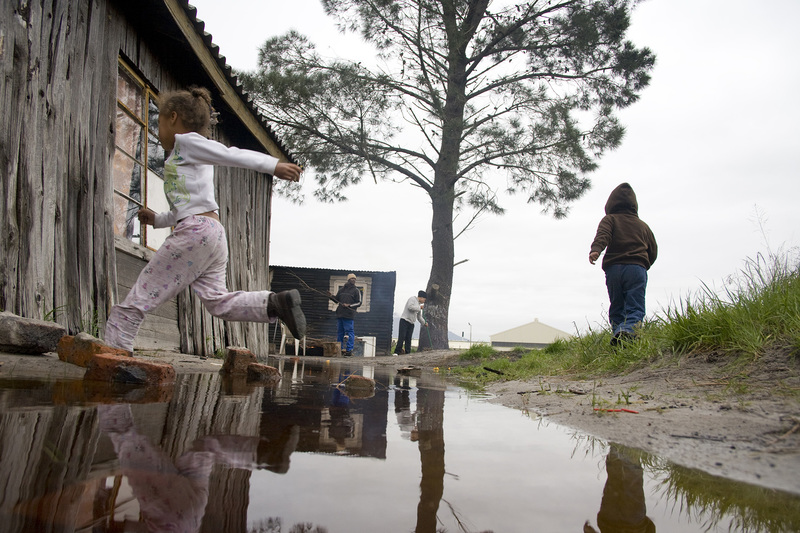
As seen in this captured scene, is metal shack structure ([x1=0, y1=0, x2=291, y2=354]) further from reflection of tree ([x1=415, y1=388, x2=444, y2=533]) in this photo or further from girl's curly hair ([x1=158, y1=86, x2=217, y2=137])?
reflection of tree ([x1=415, y1=388, x2=444, y2=533])

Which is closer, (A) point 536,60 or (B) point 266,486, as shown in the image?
(B) point 266,486

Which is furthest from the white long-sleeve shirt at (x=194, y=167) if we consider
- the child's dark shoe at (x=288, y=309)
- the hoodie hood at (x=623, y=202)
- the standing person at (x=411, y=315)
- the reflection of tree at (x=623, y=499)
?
the standing person at (x=411, y=315)

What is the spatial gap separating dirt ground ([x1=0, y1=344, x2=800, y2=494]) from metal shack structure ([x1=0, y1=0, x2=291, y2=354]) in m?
0.86

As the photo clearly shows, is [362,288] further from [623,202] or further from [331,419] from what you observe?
[331,419]

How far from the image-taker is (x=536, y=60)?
41.6 feet

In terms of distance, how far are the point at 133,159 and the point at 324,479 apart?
5139mm

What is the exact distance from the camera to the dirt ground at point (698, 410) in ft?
4.46

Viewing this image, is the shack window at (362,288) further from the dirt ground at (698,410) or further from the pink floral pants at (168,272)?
the pink floral pants at (168,272)

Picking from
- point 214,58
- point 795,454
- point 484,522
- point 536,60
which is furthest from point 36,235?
point 536,60

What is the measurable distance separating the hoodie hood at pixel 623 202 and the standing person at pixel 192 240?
3473 mm

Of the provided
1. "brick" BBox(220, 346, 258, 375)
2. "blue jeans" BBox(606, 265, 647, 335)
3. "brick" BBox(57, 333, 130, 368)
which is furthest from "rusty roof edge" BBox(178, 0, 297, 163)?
"blue jeans" BBox(606, 265, 647, 335)

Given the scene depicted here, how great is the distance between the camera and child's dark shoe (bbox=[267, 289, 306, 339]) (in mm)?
2965

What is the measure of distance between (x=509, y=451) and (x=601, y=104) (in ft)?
41.4

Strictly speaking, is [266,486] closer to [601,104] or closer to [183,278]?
[183,278]
